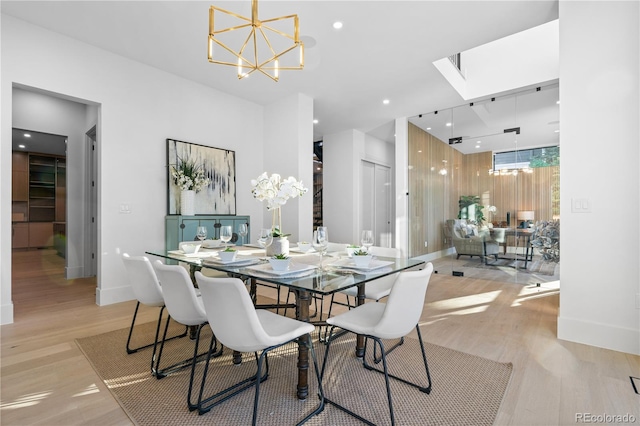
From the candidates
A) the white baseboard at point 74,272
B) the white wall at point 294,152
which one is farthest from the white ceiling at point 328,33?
the white baseboard at point 74,272

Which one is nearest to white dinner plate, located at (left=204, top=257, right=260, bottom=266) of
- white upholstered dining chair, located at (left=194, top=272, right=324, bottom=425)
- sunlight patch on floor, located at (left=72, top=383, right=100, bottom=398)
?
white upholstered dining chair, located at (left=194, top=272, right=324, bottom=425)

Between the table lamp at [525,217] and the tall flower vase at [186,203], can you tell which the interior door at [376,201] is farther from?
the tall flower vase at [186,203]

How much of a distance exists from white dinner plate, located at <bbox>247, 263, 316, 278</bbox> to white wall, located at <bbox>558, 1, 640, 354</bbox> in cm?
226

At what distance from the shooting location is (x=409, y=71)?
392 cm

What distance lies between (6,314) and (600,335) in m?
5.15

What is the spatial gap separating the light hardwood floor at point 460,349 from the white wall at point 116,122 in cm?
63

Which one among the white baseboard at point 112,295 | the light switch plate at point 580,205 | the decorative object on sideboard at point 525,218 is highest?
the light switch plate at point 580,205

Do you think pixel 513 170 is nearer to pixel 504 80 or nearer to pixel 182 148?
pixel 504 80

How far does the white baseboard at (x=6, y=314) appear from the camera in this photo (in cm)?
281

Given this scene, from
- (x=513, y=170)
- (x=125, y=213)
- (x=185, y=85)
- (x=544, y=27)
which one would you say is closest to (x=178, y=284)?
(x=125, y=213)

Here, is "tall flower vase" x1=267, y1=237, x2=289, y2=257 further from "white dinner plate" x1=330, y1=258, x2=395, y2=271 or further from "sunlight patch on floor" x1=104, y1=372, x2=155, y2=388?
"sunlight patch on floor" x1=104, y1=372, x2=155, y2=388

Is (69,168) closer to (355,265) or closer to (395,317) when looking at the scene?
(355,265)

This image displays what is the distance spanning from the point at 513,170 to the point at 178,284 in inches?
192

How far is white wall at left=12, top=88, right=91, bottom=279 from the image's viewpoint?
4500 millimetres
